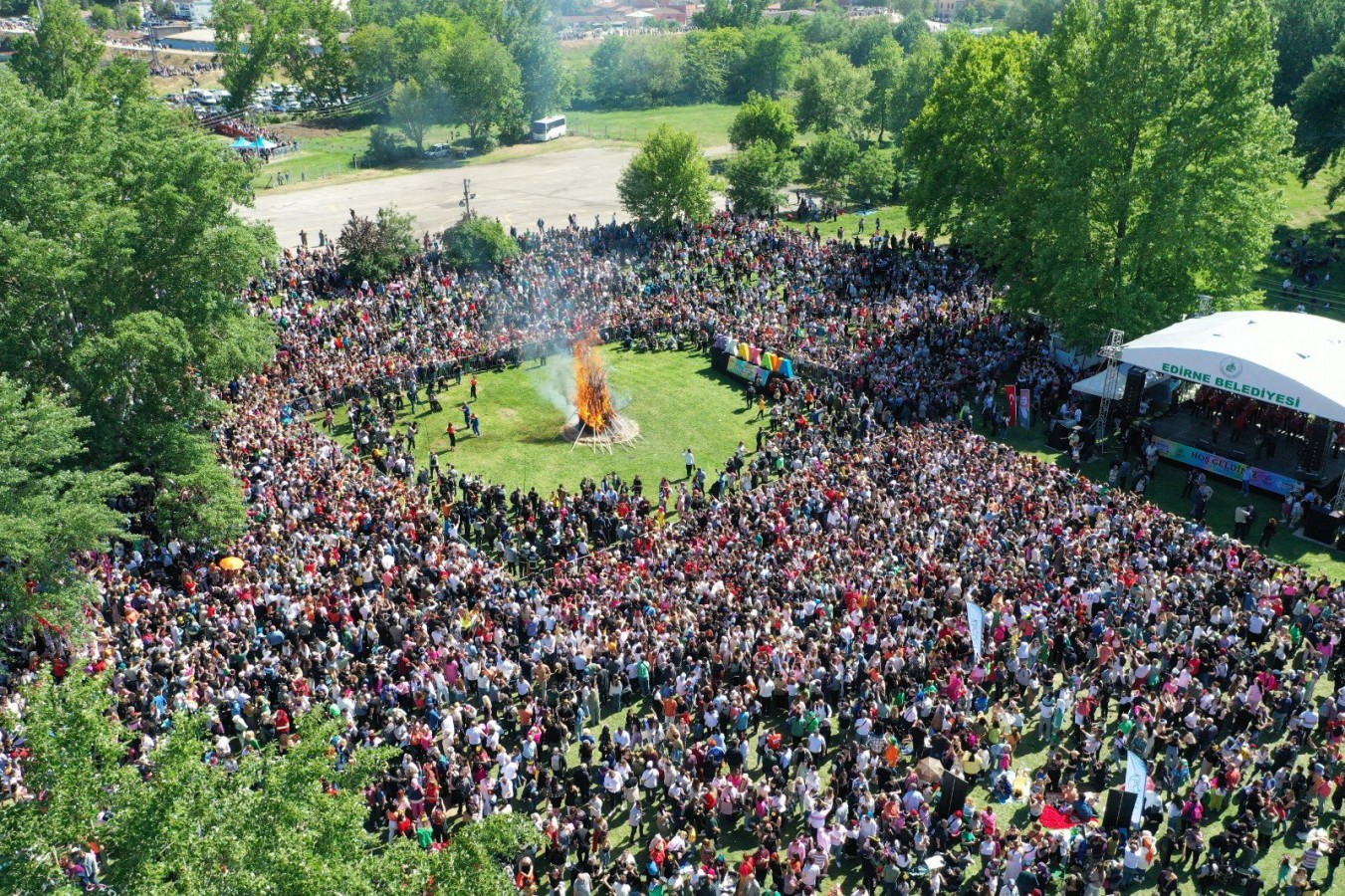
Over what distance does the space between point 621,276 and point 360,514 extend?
2226cm

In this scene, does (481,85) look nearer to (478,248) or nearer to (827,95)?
(827,95)

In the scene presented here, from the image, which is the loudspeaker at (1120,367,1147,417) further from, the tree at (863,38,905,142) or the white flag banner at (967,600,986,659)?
the tree at (863,38,905,142)

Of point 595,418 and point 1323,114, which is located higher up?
point 1323,114

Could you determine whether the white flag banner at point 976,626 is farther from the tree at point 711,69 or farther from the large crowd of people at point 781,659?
the tree at point 711,69

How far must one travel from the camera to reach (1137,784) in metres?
17.4

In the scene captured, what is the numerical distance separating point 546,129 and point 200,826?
284 feet

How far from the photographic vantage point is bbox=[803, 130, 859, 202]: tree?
224 feet

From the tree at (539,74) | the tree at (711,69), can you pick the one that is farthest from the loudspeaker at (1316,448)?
the tree at (711,69)

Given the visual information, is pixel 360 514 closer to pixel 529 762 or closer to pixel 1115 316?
pixel 529 762

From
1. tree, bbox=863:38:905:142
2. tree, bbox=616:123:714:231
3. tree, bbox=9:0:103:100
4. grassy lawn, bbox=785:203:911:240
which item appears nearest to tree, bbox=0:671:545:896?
tree, bbox=616:123:714:231

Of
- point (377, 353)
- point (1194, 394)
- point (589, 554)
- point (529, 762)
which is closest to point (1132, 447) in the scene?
point (1194, 394)

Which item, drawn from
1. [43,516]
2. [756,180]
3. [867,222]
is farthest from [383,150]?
[43,516]

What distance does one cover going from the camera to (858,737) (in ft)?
65.5

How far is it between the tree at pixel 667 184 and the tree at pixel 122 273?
28.4 metres
